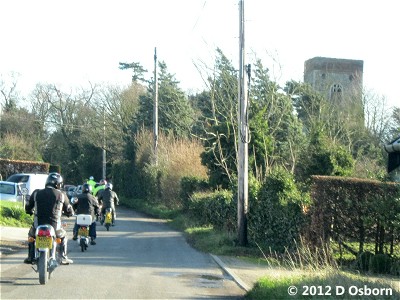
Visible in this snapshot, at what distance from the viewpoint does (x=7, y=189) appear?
34594 millimetres

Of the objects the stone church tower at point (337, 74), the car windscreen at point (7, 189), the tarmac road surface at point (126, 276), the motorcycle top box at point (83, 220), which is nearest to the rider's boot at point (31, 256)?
the tarmac road surface at point (126, 276)

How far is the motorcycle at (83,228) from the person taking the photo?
1788 cm

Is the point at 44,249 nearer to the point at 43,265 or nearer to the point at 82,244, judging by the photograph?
the point at 43,265

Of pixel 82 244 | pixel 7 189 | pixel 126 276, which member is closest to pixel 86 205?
pixel 82 244

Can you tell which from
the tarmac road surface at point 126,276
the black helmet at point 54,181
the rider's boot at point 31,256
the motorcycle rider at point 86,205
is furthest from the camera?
the motorcycle rider at point 86,205

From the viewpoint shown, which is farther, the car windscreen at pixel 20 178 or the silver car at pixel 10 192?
the car windscreen at pixel 20 178

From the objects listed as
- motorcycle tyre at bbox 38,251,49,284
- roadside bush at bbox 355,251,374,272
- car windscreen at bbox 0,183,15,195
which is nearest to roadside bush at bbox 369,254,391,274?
roadside bush at bbox 355,251,374,272

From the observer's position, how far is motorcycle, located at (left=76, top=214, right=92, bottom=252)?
58.6 ft

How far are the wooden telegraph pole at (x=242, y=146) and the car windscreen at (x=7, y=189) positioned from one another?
58.1ft

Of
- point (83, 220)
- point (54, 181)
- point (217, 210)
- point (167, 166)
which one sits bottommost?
point (217, 210)

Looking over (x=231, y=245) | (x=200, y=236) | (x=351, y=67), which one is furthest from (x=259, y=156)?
(x=351, y=67)

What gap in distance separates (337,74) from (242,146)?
47.2 meters

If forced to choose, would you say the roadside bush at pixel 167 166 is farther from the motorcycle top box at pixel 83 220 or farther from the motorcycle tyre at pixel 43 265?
the motorcycle tyre at pixel 43 265

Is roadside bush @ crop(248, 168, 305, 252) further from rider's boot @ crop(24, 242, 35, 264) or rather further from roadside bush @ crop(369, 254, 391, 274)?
rider's boot @ crop(24, 242, 35, 264)
